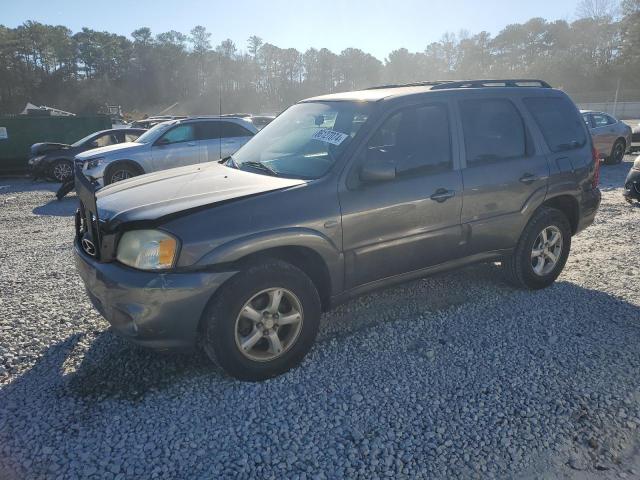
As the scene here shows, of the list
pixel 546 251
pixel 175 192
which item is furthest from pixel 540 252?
pixel 175 192

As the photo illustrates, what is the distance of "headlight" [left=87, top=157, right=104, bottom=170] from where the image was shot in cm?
1002

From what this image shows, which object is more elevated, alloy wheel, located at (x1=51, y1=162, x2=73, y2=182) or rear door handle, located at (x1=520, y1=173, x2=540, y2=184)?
rear door handle, located at (x1=520, y1=173, x2=540, y2=184)

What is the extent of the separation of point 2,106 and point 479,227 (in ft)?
240

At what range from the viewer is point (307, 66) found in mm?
87312

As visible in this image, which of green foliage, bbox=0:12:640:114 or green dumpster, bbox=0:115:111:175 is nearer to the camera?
green dumpster, bbox=0:115:111:175

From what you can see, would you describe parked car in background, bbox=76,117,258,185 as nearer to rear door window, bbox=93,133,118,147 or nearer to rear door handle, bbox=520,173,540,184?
rear door window, bbox=93,133,118,147

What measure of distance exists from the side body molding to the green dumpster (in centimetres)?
1568

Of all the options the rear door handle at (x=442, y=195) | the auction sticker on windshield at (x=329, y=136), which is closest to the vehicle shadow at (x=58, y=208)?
the auction sticker on windshield at (x=329, y=136)

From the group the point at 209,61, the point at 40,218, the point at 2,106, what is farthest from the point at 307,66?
the point at 40,218

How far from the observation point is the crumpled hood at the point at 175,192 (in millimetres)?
3016

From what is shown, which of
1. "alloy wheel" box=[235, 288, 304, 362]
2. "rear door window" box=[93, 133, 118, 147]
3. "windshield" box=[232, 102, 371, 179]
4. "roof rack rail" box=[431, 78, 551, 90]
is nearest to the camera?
"alloy wheel" box=[235, 288, 304, 362]

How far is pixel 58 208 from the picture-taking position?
988 cm

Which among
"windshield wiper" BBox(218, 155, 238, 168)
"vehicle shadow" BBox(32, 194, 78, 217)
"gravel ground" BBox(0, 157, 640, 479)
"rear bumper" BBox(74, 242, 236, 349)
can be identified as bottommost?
"vehicle shadow" BBox(32, 194, 78, 217)

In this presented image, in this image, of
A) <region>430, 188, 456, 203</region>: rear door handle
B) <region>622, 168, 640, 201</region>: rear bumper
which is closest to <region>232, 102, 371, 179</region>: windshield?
<region>430, 188, 456, 203</region>: rear door handle
